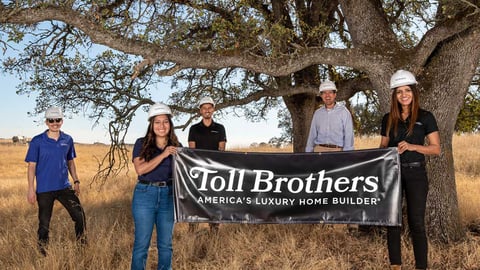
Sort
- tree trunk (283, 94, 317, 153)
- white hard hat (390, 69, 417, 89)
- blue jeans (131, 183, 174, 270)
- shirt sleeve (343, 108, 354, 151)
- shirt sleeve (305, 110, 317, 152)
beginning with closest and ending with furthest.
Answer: blue jeans (131, 183, 174, 270), white hard hat (390, 69, 417, 89), shirt sleeve (343, 108, 354, 151), shirt sleeve (305, 110, 317, 152), tree trunk (283, 94, 317, 153)

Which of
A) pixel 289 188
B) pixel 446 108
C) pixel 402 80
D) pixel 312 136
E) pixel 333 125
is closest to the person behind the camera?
pixel 402 80

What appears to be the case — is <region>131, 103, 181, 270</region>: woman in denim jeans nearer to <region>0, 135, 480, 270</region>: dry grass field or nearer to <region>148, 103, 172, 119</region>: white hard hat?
<region>148, 103, 172, 119</region>: white hard hat

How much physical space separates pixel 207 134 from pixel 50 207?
269 centimetres

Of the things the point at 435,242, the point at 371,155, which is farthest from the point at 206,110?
the point at 435,242

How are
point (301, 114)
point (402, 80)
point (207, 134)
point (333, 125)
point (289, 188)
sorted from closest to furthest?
point (402, 80), point (289, 188), point (333, 125), point (207, 134), point (301, 114)

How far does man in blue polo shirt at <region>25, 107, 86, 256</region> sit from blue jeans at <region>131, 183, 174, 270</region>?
2.22 meters

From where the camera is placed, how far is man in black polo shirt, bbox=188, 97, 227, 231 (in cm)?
827

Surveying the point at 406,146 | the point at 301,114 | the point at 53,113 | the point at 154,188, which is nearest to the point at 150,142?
the point at 154,188

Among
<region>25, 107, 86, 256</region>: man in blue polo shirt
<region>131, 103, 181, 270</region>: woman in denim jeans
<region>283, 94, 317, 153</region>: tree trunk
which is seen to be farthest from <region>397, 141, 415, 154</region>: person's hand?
<region>283, 94, 317, 153</region>: tree trunk

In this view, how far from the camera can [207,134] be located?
8281 mm

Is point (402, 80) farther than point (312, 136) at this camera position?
No

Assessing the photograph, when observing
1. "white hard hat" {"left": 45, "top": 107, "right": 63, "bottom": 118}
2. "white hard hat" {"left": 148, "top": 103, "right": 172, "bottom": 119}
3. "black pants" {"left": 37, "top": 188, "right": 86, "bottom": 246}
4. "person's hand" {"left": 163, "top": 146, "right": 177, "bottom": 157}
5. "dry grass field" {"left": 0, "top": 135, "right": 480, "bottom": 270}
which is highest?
"white hard hat" {"left": 45, "top": 107, "right": 63, "bottom": 118}

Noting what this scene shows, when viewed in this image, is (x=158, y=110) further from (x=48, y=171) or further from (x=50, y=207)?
(x=50, y=207)

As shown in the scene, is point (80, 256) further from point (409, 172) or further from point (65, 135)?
point (409, 172)
